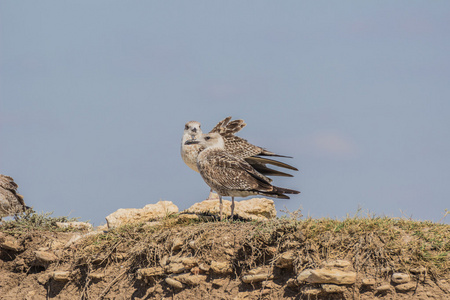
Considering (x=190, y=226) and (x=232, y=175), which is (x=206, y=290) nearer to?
(x=190, y=226)

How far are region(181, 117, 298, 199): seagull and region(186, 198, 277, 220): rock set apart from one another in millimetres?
1063

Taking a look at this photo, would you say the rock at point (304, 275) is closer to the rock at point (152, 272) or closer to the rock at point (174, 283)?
the rock at point (174, 283)

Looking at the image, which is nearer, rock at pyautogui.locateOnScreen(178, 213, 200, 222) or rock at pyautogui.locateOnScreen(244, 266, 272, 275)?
rock at pyautogui.locateOnScreen(244, 266, 272, 275)

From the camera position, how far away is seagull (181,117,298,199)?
13.2 m

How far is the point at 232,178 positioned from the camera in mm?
10375

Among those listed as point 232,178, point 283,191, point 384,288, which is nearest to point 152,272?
point 232,178

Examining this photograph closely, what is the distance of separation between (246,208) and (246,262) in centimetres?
352

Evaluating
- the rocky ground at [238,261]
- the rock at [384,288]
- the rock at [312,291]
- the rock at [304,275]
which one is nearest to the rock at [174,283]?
the rocky ground at [238,261]

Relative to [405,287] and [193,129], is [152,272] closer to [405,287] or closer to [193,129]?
[405,287]

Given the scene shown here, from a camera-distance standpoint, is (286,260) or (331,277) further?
(286,260)

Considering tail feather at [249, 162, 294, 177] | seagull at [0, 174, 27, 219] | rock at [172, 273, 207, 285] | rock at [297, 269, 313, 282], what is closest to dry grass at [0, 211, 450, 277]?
rock at [297, 269, 313, 282]

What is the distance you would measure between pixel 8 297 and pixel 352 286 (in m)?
6.41

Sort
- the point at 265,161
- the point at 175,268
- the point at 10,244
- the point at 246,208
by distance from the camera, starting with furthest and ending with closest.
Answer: the point at 265,161 → the point at 246,208 → the point at 10,244 → the point at 175,268

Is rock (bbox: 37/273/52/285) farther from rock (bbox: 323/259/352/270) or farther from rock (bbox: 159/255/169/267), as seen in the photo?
rock (bbox: 323/259/352/270)
